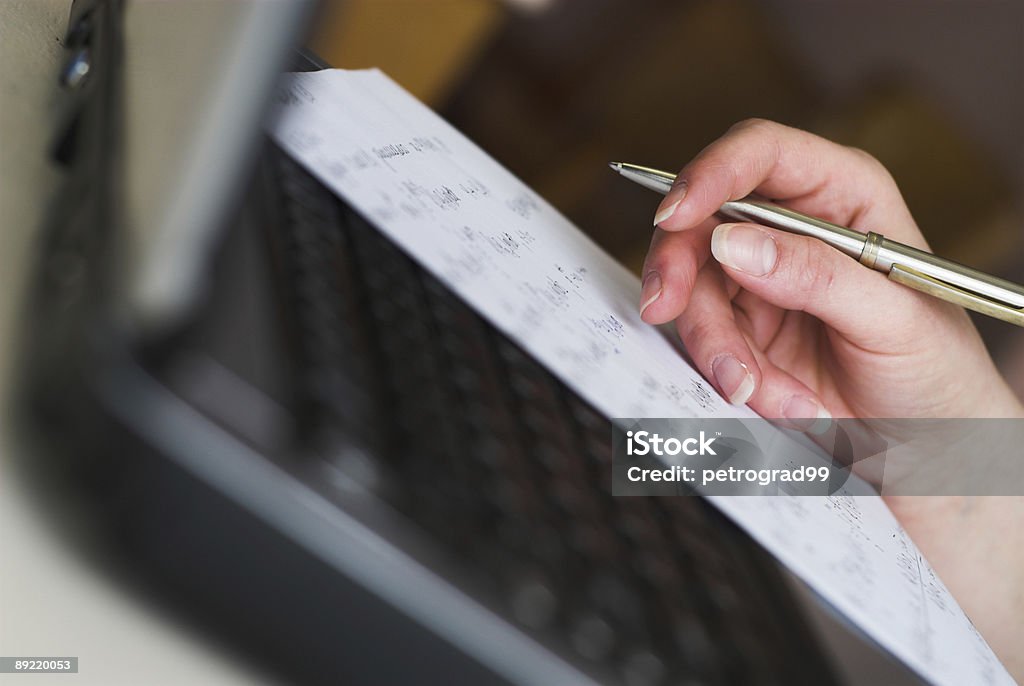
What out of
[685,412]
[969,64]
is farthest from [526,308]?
[969,64]

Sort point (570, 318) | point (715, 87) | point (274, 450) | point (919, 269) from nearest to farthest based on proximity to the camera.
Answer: point (274, 450) < point (570, 318) < point (919, 269) < point (715, 87)

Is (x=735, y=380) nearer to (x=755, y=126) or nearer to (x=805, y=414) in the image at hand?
(x=805, y=414)

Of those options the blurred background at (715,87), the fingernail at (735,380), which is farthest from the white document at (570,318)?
the blurred background at (715,87)

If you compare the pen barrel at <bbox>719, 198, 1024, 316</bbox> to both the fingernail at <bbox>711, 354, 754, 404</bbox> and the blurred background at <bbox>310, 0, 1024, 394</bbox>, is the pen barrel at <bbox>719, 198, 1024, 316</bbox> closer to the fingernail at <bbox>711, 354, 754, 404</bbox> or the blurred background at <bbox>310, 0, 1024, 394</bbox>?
the fingernail at <bbox>711, 354, 754, 404</bbox>

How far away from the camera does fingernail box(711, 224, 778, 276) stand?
39cm

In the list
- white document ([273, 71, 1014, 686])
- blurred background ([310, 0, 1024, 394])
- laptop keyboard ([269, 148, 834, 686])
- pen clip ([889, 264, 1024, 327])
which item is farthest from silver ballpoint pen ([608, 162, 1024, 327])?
blurred background ([310, 0, 1024, 394])

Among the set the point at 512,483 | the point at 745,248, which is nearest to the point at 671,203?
the point at 745,248

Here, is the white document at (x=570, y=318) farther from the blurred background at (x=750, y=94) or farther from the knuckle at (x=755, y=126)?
the blurred background at (x=750, y=94)

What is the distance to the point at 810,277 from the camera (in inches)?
15.9

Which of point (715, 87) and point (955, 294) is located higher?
point (955, 294)

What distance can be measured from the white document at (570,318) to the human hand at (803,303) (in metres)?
0.03

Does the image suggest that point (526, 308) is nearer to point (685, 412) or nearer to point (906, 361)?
point (685, 412)

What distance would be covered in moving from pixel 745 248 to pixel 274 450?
0.29 metres

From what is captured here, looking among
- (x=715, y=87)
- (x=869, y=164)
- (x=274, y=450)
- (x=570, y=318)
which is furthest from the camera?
(x=715, y=87)
